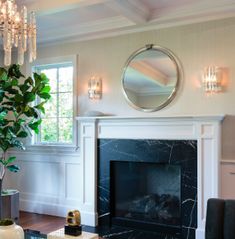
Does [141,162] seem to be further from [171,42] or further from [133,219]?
[171,42]

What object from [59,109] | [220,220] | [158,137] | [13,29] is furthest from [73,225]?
[59,109]

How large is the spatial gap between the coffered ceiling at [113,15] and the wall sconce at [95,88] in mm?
Answer: 643

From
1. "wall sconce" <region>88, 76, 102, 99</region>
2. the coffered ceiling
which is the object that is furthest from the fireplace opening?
the coffered ceiling

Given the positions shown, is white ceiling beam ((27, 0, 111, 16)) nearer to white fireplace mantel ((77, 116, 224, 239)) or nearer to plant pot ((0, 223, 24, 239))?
white fireplace mantel ((77, 116, 224, 239))

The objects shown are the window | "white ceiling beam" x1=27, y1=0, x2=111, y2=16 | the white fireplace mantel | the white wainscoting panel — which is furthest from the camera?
the window

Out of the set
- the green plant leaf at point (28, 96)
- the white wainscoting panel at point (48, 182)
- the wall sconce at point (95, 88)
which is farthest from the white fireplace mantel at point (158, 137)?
the green plant leaf at point (28, 96)

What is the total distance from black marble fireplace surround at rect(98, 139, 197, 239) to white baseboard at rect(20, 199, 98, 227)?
0.14 metres

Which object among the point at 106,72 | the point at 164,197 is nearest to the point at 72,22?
the point at 106,72

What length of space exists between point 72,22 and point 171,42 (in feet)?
4.68

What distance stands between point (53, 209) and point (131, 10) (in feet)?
10.5

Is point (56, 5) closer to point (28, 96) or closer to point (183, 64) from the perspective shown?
point (28, 96)

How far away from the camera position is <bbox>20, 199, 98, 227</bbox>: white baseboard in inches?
180

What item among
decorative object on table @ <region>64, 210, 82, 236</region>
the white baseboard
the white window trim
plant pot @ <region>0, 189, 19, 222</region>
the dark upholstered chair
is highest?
the white window trim

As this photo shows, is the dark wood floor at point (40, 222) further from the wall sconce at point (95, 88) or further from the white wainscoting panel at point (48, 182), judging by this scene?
the wall sconce at point (95, 88)
